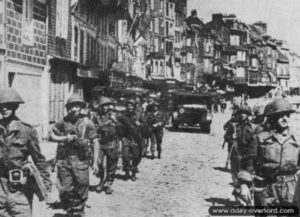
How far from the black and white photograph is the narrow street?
0.03 meters

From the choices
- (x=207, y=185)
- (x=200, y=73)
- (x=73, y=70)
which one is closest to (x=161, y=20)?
(x=200, y=73)

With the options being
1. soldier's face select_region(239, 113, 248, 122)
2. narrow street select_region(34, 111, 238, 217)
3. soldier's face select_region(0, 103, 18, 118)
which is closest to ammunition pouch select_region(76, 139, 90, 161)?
narrow street select_region(34, 111, 238, 217)

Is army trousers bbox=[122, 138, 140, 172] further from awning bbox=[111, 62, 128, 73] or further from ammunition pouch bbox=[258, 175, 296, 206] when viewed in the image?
awning bbox=[111, 62, 128, 73]

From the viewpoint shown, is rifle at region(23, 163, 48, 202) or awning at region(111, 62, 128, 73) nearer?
rifle at region(23, 163, 48, 202)

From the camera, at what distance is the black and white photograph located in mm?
4996

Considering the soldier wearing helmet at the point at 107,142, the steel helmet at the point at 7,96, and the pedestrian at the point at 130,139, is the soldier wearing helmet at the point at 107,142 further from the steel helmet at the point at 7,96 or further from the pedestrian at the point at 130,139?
the steel helmet at the point at 7,96

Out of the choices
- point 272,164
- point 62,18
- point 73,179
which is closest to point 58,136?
point 73,179

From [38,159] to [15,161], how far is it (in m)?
0.24

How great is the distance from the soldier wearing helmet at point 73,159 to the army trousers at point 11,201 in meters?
2.21

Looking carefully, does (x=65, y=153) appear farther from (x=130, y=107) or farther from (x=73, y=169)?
(x=130, y=107)

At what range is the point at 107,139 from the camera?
988 centimetres

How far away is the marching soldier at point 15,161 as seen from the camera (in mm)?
4945

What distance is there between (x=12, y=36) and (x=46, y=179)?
412 inches

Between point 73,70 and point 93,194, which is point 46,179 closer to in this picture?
point 93,194
